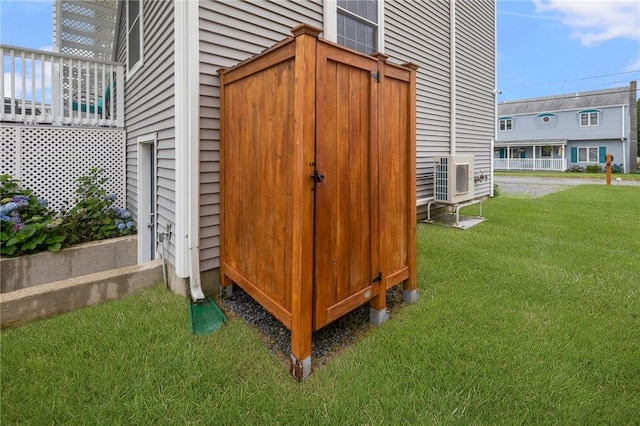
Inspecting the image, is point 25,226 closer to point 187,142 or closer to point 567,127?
point 187,142

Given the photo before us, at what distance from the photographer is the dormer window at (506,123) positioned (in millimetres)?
26562

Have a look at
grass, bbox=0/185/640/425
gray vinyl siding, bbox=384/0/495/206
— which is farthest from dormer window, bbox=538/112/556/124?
grass, bbox=0/185/640/425

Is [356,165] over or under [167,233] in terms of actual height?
over

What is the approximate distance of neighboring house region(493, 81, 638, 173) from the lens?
22047 millimetres

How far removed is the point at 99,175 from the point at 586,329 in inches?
246

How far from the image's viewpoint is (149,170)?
479 cm

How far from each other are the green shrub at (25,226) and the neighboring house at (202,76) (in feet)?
3.24

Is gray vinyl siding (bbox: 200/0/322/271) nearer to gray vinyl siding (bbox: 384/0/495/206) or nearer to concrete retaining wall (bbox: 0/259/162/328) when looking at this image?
concrete retaining wall (bbox: 0/259/162/328)

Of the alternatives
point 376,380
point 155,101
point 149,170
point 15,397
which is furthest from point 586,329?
point 149,170

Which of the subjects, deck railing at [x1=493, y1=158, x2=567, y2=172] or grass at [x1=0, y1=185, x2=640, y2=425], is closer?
grass at [x1=0, y1=185, x2=640, y2=425]

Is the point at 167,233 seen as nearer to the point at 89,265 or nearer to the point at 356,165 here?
the point at 89,265

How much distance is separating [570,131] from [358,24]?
978 inches

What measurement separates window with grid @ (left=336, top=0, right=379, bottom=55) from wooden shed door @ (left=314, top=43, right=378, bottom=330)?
2.95 m

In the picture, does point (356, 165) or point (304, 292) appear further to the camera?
point (356, 165)
